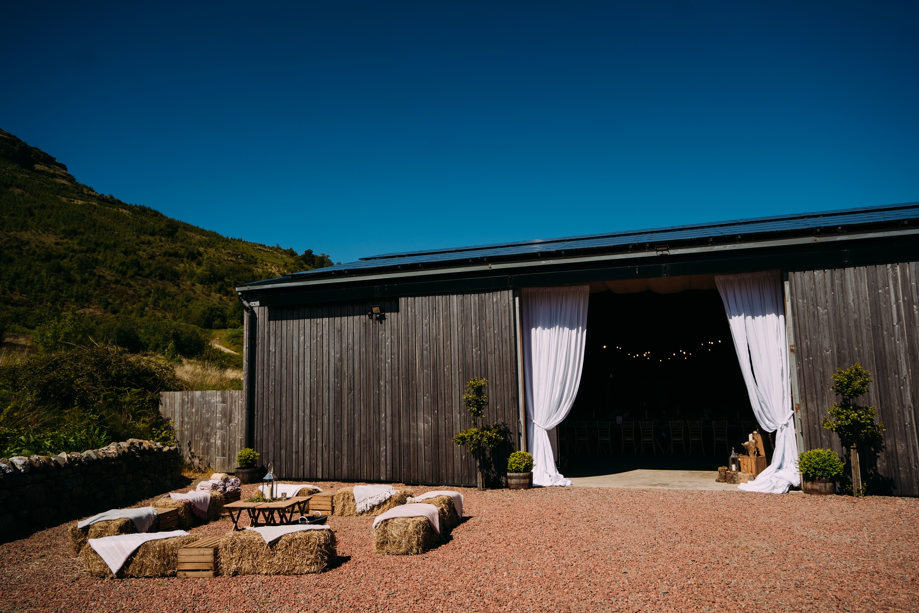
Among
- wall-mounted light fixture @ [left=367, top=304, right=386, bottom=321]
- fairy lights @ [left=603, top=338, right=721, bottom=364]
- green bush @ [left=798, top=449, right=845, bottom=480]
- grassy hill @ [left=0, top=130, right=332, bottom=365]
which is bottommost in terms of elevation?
green bush @ [left=798, top=449, right=845, bottom=480]

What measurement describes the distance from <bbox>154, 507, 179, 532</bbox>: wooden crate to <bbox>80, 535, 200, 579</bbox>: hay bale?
1.15m

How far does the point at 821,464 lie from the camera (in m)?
6.96

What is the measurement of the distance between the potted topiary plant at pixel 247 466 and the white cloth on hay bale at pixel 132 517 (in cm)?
360

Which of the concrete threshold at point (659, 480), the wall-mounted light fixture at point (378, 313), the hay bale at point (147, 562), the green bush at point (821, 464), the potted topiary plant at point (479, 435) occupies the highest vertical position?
the wall-mounted light fixture at point (378, 313)

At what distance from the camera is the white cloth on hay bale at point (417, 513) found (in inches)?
210

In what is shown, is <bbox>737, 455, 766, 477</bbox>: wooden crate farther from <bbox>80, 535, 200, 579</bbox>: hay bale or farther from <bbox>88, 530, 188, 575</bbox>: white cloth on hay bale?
<bbox>88, 530, 188, 575</bbox>: white cloth on hay bale

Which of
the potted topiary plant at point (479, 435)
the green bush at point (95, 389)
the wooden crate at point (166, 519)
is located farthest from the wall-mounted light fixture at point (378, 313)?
the green bush at point (95, 389)

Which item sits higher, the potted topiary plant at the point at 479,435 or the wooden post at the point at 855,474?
the potted topiary plant at the point at 479,435

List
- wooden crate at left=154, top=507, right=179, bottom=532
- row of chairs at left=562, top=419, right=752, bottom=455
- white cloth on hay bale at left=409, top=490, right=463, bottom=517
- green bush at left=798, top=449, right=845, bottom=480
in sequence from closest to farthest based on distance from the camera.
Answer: wooden crate at left=154, top=507, right=179, bottom=532
white cloth on hay bale at left=409, top=490, right=463, bottom=517
green bush at left=798, top=449, right=845, bottom=480
row of chairs at left=562, top=419, right=752, bottom=455

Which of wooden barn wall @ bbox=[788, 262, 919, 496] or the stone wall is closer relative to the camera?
the stone wall

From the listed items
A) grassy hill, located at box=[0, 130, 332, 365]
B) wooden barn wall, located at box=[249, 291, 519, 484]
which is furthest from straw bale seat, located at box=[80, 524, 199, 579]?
grassy hill, located at box=[0, 130, 332, 365]

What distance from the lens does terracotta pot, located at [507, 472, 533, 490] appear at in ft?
26.6

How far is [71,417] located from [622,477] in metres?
9.09

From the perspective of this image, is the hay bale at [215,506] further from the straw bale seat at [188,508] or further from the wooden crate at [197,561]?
the wooden crate at [197,561]
